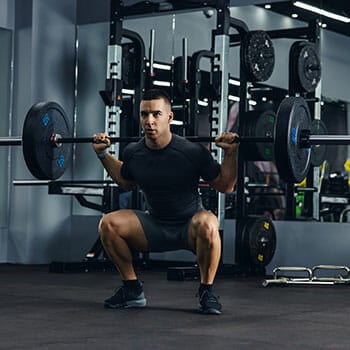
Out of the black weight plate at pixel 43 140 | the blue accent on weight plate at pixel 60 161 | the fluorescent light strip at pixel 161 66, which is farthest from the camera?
the fluorescent light strip at pixel 161 66

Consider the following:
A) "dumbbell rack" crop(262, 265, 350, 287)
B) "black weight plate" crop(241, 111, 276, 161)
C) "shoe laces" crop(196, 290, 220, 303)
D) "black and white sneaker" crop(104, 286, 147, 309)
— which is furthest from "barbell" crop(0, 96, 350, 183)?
"black weight plate" crop(241, 111, 276, 161)

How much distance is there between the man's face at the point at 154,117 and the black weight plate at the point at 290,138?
540mm

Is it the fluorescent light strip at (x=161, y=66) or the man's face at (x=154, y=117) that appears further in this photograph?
the fluorescent light strip at (x=161, y=66)

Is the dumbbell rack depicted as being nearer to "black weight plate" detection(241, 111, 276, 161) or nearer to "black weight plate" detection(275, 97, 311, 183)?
"black weight plate" detection(241, 111, 276, 161)

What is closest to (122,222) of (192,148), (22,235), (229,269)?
(192,148)

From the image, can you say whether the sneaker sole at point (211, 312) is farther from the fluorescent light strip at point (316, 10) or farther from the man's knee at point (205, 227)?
the fluorescent light strip at point (316, 10)

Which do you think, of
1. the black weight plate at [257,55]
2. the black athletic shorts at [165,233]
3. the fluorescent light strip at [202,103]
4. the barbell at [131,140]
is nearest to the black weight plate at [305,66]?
the black weight plate at [257,55]

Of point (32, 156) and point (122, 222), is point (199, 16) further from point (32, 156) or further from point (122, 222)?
point (122, 222)

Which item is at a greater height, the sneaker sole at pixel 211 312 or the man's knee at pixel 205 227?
the man's knee at pixel 205 227

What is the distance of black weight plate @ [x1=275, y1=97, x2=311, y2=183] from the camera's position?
4.01 metres

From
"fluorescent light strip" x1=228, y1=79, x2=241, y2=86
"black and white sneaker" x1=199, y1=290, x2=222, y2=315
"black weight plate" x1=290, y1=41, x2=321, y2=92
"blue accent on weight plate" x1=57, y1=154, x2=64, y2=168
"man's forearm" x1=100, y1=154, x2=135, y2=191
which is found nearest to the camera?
"black and white sneaker" x1=199, y1=290, x2=222, y2=315

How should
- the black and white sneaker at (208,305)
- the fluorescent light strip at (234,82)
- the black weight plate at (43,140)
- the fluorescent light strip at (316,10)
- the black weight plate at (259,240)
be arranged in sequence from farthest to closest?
the fluorescent light strip at (234,82) < the fluorescent light strip at (316,10) < the black weight plate at (259,240) < the black weight plate at (43,140) < the black and white sneaker at (208,305)

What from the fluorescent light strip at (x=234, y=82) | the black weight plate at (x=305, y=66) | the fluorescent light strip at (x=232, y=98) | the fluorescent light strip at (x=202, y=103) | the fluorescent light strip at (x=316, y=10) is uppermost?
the fluorescent light strip at (x=316, y=10)

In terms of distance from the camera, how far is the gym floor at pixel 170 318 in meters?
3.10
